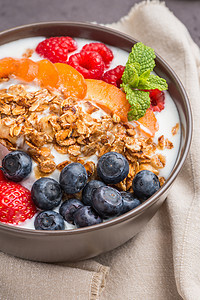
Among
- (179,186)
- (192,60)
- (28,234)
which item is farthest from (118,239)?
(192,60)

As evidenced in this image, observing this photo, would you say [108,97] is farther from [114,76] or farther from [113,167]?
[113,167]

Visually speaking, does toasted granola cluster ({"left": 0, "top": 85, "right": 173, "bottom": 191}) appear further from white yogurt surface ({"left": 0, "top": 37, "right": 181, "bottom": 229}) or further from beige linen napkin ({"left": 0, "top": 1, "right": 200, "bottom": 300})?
beige linen napkin ({"left": 0, "top": 1, "right": 200, "bottom": 300})

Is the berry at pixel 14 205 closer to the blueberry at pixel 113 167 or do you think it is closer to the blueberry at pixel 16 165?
the blueberry at pixel 16 165

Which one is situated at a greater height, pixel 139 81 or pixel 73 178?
pixel 139 81

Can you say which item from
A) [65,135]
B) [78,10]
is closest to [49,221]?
[65,135]

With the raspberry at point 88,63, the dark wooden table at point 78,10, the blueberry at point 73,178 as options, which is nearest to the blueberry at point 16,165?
the blueberry at point 73,178

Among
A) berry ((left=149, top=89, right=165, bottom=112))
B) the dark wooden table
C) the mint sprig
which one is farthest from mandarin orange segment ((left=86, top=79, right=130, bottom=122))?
the dark wooden table
